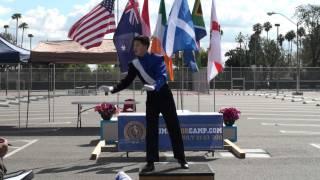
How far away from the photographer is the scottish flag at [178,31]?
12.4 meters

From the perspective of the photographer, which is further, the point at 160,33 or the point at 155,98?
the point at 160,33

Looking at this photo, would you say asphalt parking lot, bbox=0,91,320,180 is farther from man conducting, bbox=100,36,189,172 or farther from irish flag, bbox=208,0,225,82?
irish flag, bbox=208,0,225,82

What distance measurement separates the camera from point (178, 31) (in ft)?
40.6

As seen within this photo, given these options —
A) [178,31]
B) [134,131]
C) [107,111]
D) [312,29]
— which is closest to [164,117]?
[134,131]

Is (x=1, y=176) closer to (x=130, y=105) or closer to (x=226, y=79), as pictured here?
(x=130, y=105)

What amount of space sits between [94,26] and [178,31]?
3807 millimetres

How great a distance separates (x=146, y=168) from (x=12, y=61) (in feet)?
37.6

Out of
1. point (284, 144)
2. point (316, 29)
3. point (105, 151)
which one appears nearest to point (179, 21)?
point (105, 151)

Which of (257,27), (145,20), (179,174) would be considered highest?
(257,27)

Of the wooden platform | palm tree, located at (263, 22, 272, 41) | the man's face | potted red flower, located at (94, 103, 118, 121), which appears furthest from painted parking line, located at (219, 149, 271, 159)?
palm tree, located at (263, 22, 272, 41)

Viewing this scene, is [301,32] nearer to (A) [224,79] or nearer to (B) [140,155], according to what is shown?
(A) [224,79]

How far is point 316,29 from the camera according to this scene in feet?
304

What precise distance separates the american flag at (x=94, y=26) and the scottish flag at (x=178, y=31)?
3.54 m

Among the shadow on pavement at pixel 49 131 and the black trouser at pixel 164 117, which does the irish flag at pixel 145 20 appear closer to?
the shadow on pavement at pixel 49 131
